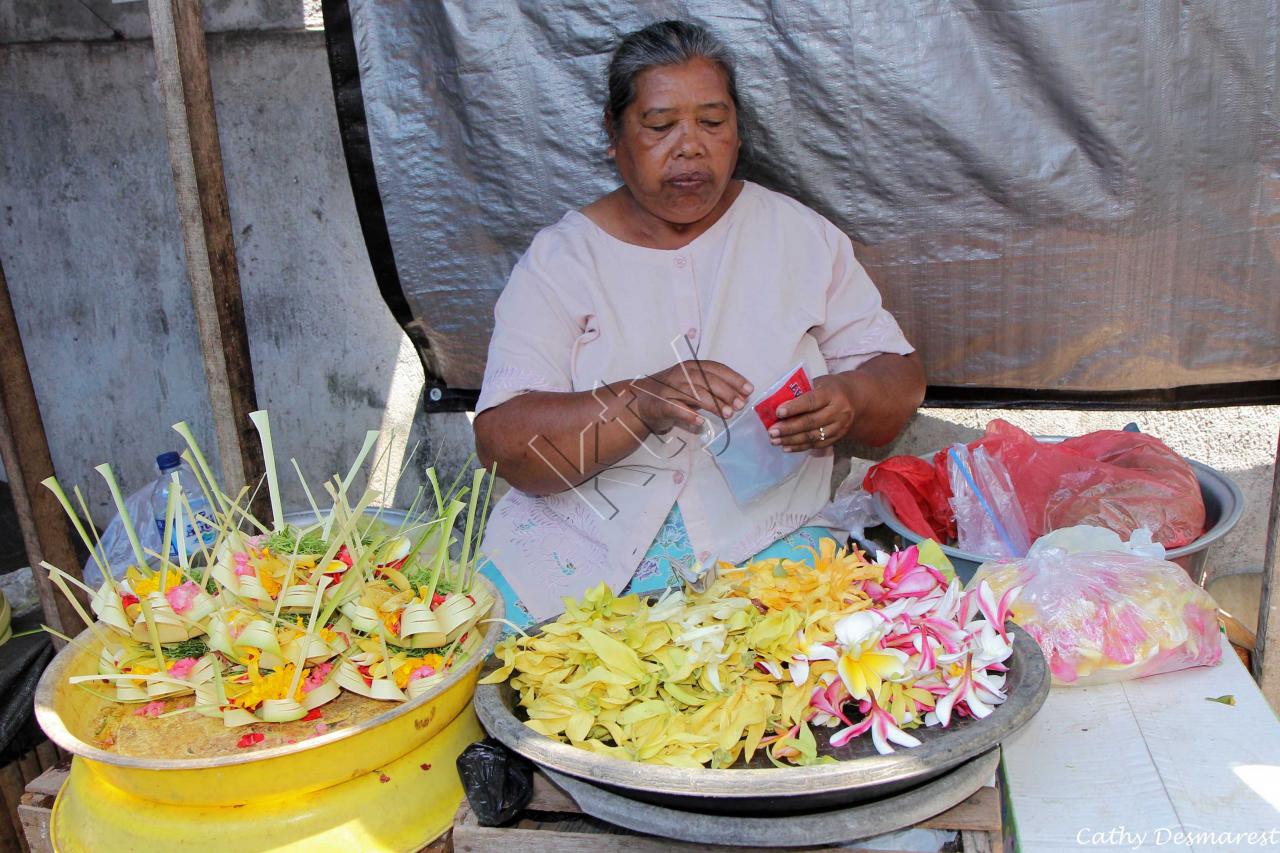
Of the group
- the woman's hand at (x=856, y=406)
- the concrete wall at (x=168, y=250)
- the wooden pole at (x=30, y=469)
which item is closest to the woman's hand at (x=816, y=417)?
the woman's hand at (x=856, y=406)

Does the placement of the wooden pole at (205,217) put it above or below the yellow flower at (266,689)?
above

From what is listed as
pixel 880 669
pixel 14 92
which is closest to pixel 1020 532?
pixel 880 669

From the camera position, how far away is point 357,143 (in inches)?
104

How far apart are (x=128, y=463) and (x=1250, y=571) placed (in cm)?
344

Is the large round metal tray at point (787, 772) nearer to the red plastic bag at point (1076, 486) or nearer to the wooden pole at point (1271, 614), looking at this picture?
the red plastic bag at point (1076, 486)

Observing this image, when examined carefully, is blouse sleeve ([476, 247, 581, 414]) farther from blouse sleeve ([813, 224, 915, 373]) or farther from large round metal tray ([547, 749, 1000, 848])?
large round metal tray ([547, 749, 1000, 848])

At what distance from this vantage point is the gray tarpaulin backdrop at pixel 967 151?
86.7 inches

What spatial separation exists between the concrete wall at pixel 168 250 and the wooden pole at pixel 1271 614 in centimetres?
86

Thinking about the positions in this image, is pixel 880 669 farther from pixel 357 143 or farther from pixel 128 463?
pixel 128 463

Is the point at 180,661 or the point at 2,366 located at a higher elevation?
the point at 2,366

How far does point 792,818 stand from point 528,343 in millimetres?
1260

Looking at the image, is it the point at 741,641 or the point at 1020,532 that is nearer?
the point at 741,641

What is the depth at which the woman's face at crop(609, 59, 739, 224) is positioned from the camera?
2070 mm

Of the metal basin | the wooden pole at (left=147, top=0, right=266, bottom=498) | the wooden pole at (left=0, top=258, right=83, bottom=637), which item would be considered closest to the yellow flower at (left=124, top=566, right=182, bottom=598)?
the wooden pole at (left=147, top=0, right=266, bottom=498)
